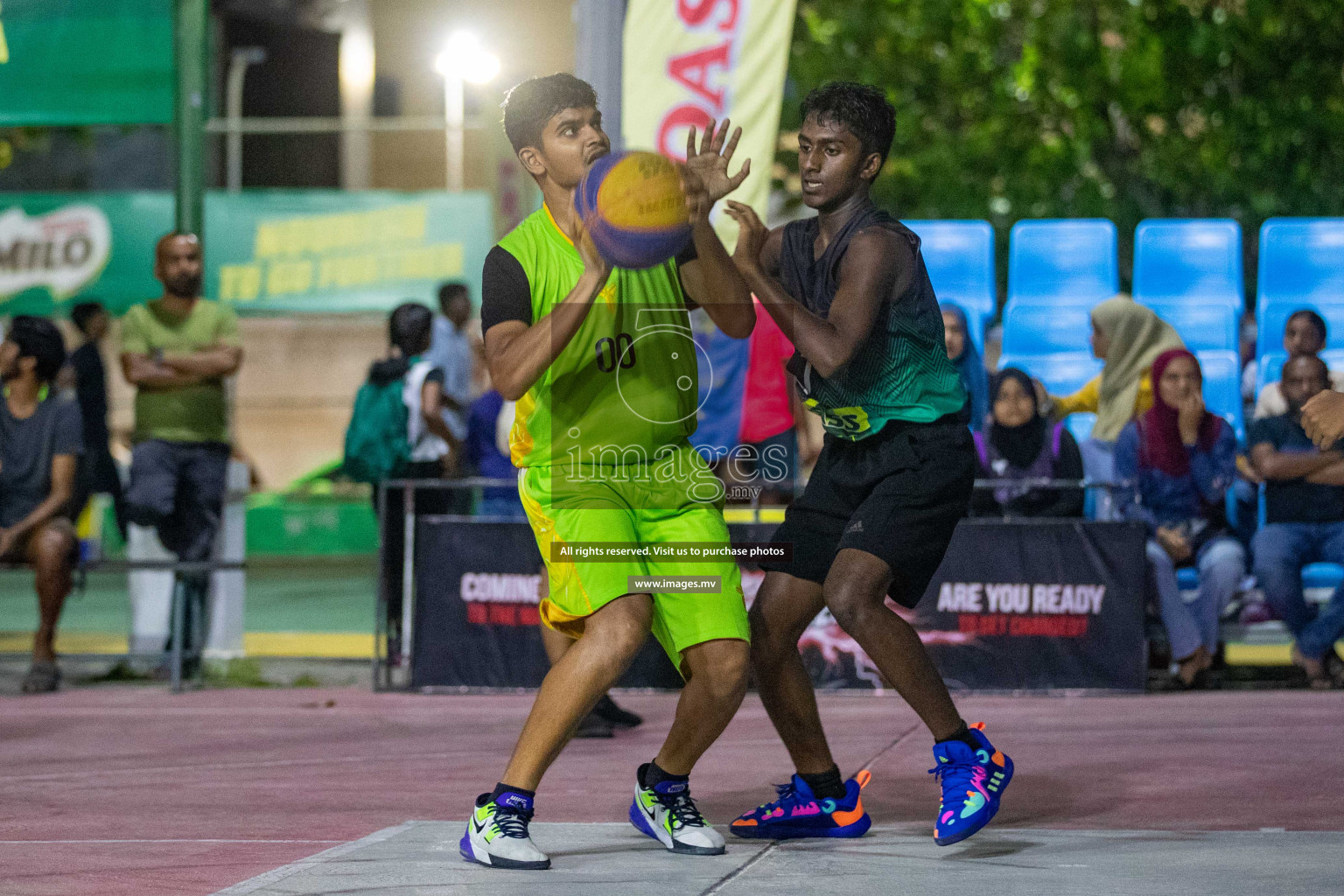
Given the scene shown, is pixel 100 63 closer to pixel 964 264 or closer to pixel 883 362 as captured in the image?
pixel 964 264

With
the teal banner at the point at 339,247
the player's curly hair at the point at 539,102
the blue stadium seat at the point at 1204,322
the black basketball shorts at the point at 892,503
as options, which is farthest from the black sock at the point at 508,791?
the teal banner at the point at 339,247

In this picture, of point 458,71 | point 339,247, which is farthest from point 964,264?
point 458,71

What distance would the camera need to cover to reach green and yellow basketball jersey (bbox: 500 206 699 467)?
468cm

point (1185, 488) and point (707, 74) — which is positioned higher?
point (707, 74)

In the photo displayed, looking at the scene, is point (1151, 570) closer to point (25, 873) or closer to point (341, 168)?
point (25, 873)

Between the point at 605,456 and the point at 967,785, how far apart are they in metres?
1.34

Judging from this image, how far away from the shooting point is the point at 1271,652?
1021 centimetres

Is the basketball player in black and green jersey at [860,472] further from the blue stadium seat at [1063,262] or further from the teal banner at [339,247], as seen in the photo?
the teal banner at [339,247]

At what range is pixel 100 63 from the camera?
10320 mm

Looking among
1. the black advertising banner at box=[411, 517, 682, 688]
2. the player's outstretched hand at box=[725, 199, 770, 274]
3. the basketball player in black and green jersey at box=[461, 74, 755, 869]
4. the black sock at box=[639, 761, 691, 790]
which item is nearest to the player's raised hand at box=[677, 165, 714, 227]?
the basketball player in black and green jersey at box=[461, 74, 755, 869]

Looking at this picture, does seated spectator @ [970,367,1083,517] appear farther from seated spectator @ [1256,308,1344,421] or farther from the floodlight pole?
the floodlight pole

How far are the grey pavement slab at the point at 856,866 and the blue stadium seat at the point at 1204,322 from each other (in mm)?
7699

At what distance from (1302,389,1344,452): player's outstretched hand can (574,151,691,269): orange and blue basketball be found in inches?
65.8

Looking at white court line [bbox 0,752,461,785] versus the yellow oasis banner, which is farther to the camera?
the yellow oasis banner
